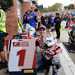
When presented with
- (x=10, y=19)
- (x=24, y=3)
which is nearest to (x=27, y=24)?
(x=10, y=19)

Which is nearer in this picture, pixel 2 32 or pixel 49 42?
pixel 49 42

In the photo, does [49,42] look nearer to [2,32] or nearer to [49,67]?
[49,67]

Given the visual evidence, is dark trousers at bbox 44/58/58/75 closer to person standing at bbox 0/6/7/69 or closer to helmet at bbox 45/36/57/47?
helmet at bbox 45/36/57/47

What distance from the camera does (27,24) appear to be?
13.3 m

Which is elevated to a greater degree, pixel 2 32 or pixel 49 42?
pixel 2 32

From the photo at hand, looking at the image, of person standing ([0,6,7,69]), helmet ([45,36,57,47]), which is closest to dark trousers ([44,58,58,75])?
helmet ([45,36,57,47])

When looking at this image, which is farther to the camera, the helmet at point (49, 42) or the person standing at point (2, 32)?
the person standing at point (2, 32)

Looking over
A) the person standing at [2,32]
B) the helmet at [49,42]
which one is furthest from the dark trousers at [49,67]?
the person standing at [2,32]

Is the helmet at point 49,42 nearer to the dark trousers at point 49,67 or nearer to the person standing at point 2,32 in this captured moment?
the dark trousers at point 49,67

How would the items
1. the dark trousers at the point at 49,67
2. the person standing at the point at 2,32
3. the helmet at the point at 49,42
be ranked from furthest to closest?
the person standing at the point at 2,32 → the helmet at the point at 49,42 → the dark trousers at the point at 49,67

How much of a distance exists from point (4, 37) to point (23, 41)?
1.56 metres

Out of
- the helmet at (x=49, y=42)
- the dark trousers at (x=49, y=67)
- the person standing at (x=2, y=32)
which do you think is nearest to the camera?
the dark trousers at (x=49, y=67)

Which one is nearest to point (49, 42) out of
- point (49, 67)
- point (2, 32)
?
point (49, 67)

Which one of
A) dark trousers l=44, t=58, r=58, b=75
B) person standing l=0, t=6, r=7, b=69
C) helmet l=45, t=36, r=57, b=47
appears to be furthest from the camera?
person standing l=0, t=6, r=7, b=69
